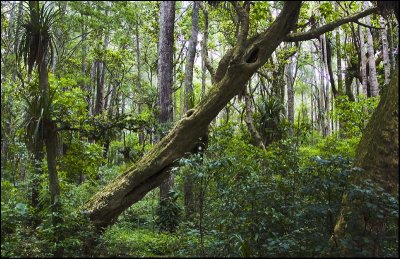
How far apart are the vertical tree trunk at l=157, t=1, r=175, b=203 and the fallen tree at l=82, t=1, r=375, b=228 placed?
253 centimetres

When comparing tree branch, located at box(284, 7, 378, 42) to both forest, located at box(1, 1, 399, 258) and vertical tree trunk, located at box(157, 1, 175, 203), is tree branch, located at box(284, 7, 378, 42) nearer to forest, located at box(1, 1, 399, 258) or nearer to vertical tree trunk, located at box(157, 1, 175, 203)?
forest, located at box(1, 1, 399, 258)

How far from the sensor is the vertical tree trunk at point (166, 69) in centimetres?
973

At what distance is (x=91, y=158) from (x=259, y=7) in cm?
487

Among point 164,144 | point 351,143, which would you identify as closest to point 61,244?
point 164,144

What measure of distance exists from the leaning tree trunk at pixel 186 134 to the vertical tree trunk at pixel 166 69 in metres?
2.55

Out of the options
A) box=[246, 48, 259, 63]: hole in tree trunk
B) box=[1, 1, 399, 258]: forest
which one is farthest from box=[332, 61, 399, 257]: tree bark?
box=[246, 48, 259, 63]: hole in tree trunk

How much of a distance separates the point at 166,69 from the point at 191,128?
11.1 ft

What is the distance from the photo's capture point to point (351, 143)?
31.7 ft

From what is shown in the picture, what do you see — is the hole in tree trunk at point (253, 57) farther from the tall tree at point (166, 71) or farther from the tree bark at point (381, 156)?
the tall tree at point (166, 71)

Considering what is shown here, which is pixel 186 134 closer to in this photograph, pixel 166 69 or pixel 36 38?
pixel 36 38

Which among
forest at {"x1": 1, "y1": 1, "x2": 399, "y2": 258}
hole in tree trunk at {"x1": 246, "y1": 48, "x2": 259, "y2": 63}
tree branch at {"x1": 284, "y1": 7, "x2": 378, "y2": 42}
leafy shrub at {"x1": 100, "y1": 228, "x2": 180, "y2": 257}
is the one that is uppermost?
tree branch at {"x1": 284, "y1": 7, "x2": 378, "y2": 42}

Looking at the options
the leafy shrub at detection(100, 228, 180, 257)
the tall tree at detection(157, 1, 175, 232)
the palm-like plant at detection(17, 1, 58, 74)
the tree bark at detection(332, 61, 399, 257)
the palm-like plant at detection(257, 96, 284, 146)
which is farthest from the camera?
the palm-like plant at detection(257, 96, 284, 146)

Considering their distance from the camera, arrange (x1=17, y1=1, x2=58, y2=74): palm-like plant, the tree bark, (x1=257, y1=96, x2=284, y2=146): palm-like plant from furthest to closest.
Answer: (x1=257, y1=96, x2=284, y2=146): palm-like plant < (x1=17, y1=1, x2=58, y2=74): palm-like plant < the tree bark

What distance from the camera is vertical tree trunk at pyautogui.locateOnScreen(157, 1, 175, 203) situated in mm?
9734
